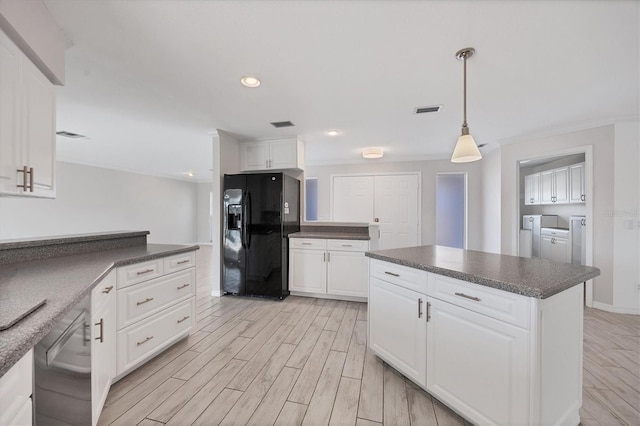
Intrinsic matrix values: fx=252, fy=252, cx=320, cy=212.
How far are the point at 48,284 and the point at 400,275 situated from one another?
6.50 feet

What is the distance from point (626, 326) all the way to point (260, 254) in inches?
169

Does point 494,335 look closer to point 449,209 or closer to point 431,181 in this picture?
point 431,181

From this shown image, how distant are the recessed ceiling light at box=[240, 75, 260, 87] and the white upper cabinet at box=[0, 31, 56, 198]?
129 centimetres

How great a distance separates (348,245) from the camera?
3.45 m

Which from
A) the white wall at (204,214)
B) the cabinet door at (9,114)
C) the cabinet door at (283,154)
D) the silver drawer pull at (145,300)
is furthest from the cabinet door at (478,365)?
the white wall at (204,214)

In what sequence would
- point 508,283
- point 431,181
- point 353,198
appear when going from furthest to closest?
point 353,198, point 431,181, point 508,283

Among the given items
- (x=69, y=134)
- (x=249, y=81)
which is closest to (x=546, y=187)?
(x=249, y=81)

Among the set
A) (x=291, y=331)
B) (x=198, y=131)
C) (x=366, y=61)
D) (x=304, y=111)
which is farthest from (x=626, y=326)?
(x=198, y=131)

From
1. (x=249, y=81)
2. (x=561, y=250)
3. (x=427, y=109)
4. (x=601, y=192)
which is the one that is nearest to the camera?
(x=249, y=81)

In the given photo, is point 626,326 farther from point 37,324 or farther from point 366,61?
point 37,324

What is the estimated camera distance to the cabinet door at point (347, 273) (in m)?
3.37

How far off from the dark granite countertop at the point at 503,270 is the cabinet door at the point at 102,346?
1809 millimetres

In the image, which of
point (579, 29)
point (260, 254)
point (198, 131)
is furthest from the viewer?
point (198, 131)

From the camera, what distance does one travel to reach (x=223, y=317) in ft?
9.62
